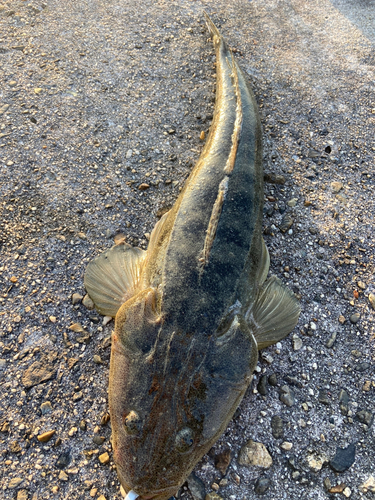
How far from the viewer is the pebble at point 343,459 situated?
2.87m

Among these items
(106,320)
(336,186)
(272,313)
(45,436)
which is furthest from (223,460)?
(336,186)

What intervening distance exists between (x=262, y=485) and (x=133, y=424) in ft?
4.06

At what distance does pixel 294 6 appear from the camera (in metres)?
6.40

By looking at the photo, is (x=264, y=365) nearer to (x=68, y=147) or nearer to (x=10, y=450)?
(x=10, y=450)

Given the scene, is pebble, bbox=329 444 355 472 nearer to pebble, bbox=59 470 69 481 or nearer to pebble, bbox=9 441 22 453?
pebble, bbox=59 470 69 481

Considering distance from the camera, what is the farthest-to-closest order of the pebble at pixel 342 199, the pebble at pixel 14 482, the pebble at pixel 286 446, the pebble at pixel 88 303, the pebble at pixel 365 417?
the pebble at pixel 342 199 < the pebble at pixel 88 303 < the pebble at pixel 365 417 < the pebble at pixel 286 446 < the pebble at pixel 14 482

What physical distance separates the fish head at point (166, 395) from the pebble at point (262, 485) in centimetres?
63

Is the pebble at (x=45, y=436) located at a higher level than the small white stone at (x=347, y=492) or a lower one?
lower

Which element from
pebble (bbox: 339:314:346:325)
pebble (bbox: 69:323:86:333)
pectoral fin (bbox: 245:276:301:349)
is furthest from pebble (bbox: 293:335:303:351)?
pebble (bbox: 69:323:86:333)

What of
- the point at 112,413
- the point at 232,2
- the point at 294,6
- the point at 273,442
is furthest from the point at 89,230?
the point at 294,6

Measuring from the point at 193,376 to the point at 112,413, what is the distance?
634 mm

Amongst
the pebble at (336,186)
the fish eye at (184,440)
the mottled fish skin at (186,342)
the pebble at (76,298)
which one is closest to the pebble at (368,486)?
the mottled fish skin at (186,342)

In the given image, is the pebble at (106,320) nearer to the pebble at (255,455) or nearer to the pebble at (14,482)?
the pebble at (14,482)

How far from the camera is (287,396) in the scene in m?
3.12
